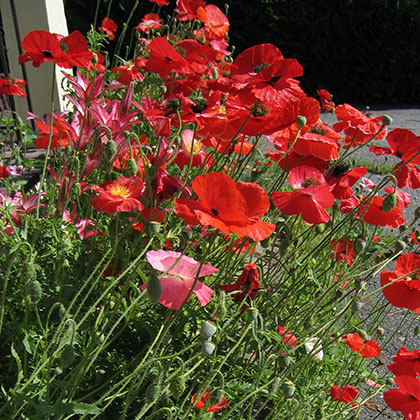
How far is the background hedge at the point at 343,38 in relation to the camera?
884 centimetres

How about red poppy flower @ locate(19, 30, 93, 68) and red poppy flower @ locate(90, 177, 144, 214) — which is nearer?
red poppy flower @ locate(90, 177, 144, 214)

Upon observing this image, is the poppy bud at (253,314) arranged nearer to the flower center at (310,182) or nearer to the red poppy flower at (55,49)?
the flower center at (310,182)

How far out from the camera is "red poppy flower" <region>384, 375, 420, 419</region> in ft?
4.51

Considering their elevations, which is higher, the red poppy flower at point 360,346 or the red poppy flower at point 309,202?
the red poppy flower at point 309,202

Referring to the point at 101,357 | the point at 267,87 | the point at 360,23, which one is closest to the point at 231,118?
the point at 267,87

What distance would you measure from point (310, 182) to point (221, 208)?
0.49 meters

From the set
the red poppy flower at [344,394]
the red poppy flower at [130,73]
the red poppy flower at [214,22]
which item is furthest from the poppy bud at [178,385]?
the red poppy flower at [214,22]

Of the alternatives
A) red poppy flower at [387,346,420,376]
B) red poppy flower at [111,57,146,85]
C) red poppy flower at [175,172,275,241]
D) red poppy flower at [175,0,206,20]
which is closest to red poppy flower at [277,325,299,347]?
red poppy flower at [387,346,420,376]

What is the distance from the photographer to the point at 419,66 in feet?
30.8

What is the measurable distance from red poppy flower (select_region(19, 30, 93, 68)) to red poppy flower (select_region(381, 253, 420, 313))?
1133 millimetres

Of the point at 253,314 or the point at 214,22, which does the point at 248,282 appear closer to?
the point at 253,314

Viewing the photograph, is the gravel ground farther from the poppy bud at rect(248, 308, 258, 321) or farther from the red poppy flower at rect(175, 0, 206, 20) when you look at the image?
the red poppy flower at rect(175, 0, 206, 20)

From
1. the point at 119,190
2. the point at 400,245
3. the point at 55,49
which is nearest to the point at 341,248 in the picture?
the point at 400,245

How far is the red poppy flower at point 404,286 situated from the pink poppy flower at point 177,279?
648mm
